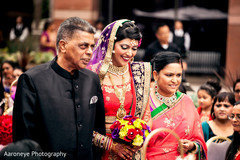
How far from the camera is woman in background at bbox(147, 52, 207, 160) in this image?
3.62m

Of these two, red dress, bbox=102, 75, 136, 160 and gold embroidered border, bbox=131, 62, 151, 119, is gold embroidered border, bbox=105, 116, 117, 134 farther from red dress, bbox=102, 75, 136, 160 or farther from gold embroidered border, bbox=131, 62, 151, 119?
gold embroidered border, bbox=131, 62, 151, 119

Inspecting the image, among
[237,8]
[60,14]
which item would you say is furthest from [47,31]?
[237,8]

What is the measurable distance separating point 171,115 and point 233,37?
8721 mm

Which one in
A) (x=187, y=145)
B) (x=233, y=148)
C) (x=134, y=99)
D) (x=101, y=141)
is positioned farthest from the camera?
(x=233, y=148)

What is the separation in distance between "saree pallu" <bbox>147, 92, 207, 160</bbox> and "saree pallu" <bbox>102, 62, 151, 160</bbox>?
15 centimetres

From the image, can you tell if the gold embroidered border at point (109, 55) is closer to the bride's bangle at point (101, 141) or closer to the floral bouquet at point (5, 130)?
the bride's bangle at point (101, 141)

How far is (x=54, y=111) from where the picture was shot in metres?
2.81

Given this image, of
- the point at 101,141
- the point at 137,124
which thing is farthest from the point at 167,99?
the point at 101,141

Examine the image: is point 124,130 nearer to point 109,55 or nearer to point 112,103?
point 112,103

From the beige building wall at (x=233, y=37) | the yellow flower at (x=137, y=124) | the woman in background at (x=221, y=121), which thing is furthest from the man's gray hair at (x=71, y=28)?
the beige building wall at (x=233, y=37)

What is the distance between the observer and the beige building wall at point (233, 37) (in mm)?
11719

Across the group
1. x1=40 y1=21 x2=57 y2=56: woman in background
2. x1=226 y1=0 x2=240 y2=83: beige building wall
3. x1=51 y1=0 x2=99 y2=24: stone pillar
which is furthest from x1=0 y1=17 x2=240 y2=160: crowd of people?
x1=51 y1=0 x2=99 y2=24: stone pillar

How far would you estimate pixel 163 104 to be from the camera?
379 cm

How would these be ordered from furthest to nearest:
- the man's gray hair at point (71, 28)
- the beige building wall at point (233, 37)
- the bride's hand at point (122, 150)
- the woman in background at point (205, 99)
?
the beige building wall at point (233, 37) → the woman in background at point (205, 99) → the bride's hand at point (122, 150) → the man's gray hair at point (71, 28)
